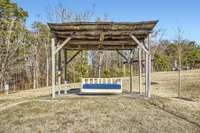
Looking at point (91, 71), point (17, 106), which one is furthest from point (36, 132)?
point (91, 71)

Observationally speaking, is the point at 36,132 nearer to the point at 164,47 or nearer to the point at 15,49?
the point at 15,49

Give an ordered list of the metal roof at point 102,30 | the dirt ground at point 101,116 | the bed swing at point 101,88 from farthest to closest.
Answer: the bed swing at point 101,88, the metal roof at point 102,30, the dirt ground at point 101,116

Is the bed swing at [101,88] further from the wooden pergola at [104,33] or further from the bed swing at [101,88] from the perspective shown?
the wooden pergola at [104,33]

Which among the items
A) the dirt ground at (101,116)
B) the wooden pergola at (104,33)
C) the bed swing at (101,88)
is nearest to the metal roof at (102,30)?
the wooden pergola at (104,33)

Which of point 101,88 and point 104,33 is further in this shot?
point 101,88

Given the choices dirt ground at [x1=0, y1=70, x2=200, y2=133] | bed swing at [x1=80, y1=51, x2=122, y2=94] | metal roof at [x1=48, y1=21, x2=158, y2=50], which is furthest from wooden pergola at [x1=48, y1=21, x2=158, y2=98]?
dirt ground at [x1=0, y1=70, x2=200, y2=133]

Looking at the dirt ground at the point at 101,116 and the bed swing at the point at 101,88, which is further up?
the bed swing at the point at 101,88

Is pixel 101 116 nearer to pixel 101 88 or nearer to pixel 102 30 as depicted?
pixel 102 30

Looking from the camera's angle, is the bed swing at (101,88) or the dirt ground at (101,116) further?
the bed swing at (101,88)

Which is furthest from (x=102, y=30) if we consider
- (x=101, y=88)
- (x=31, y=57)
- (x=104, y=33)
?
(x=31, y=57)

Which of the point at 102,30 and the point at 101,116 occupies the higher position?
the point at 102,30

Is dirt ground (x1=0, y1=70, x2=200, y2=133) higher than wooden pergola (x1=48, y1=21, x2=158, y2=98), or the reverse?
wooden pergola (x1=48, y1=21, x2=158, y2=98)

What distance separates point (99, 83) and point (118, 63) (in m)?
32.0

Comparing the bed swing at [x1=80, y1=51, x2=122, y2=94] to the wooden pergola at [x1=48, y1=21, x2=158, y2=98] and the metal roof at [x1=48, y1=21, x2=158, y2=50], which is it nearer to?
the wooden pergola at [x1=48, y1=21, x2=158, y2=98]
